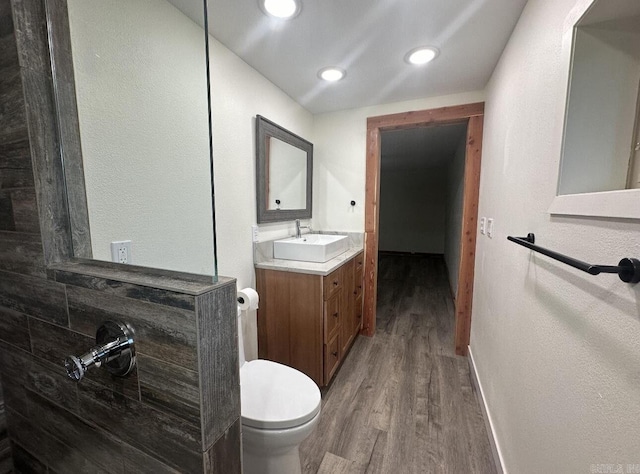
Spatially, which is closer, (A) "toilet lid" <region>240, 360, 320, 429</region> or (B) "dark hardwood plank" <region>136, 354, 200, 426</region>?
(B) "dark hardwood plank" <region>136, 354, 200, 426</region>

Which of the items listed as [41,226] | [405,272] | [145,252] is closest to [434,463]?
[145,252]

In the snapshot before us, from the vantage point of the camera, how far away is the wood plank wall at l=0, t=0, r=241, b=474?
0.64 m

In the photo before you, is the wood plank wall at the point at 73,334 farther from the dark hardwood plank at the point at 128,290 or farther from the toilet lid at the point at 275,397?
the toilet lid at the point at 275,397

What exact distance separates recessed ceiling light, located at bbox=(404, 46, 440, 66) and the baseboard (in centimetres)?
216

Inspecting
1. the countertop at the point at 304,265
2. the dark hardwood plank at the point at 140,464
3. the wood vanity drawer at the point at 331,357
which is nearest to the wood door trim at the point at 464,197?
the countertop at the point at 304,265

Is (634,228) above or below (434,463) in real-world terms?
above

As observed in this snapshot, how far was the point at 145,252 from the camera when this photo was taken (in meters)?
1.11

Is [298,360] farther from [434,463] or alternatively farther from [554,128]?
[554,128]

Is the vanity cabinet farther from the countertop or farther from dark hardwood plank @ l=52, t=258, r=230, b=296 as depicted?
dark hardwood plank @ l=52, t=258, r=230, b=296

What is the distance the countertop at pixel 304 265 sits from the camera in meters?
1.72

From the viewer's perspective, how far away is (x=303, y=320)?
1.79 meters

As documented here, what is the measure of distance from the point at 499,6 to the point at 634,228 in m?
1.29

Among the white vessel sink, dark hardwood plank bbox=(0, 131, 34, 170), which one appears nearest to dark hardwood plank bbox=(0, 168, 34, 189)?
dark hardwood plank bbox=(0, 131, 34, 170)

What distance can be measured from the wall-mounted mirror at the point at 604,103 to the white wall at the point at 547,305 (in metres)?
0.05
